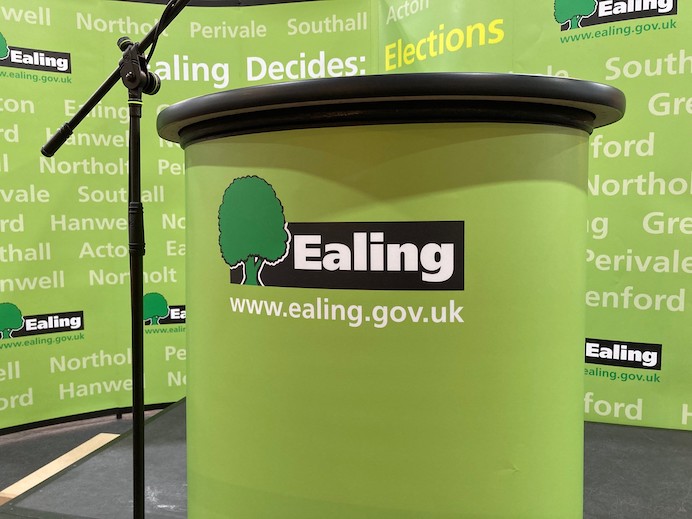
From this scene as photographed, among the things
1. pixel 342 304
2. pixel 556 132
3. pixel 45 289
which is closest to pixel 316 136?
pixel 342 304

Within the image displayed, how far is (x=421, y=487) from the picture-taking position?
88cm

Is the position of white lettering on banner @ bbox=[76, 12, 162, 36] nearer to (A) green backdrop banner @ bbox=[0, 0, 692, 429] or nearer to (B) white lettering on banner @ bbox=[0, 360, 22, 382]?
(A) green backdrop banner @ bbox=[0, 0, 692, 429]

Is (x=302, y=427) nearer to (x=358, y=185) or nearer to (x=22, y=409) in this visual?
(x=358, y=185)

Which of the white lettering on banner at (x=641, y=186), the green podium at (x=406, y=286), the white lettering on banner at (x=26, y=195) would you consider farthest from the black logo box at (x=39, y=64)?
the white lettering on banner at (x=641, y=186)

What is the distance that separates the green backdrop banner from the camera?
205 centimetres

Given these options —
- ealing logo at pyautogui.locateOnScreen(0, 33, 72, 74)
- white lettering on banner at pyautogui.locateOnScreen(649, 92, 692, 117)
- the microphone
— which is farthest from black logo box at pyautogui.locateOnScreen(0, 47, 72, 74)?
white lettering on banner at pyautogui.locateOnScreen(649, 92, 692, 117)

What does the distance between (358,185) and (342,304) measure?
19 centimetres

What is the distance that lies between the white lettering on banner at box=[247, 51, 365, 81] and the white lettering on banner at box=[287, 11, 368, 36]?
0.11 m

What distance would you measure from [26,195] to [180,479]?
5.23ft

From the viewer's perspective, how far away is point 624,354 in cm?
212

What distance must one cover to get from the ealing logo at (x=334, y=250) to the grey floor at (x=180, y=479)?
3.05 ft

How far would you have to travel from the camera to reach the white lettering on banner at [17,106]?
8.13 ft

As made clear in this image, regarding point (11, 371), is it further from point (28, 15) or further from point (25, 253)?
point (28, 15)

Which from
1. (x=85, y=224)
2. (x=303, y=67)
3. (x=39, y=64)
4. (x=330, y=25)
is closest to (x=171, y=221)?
(x=85, y=224)
